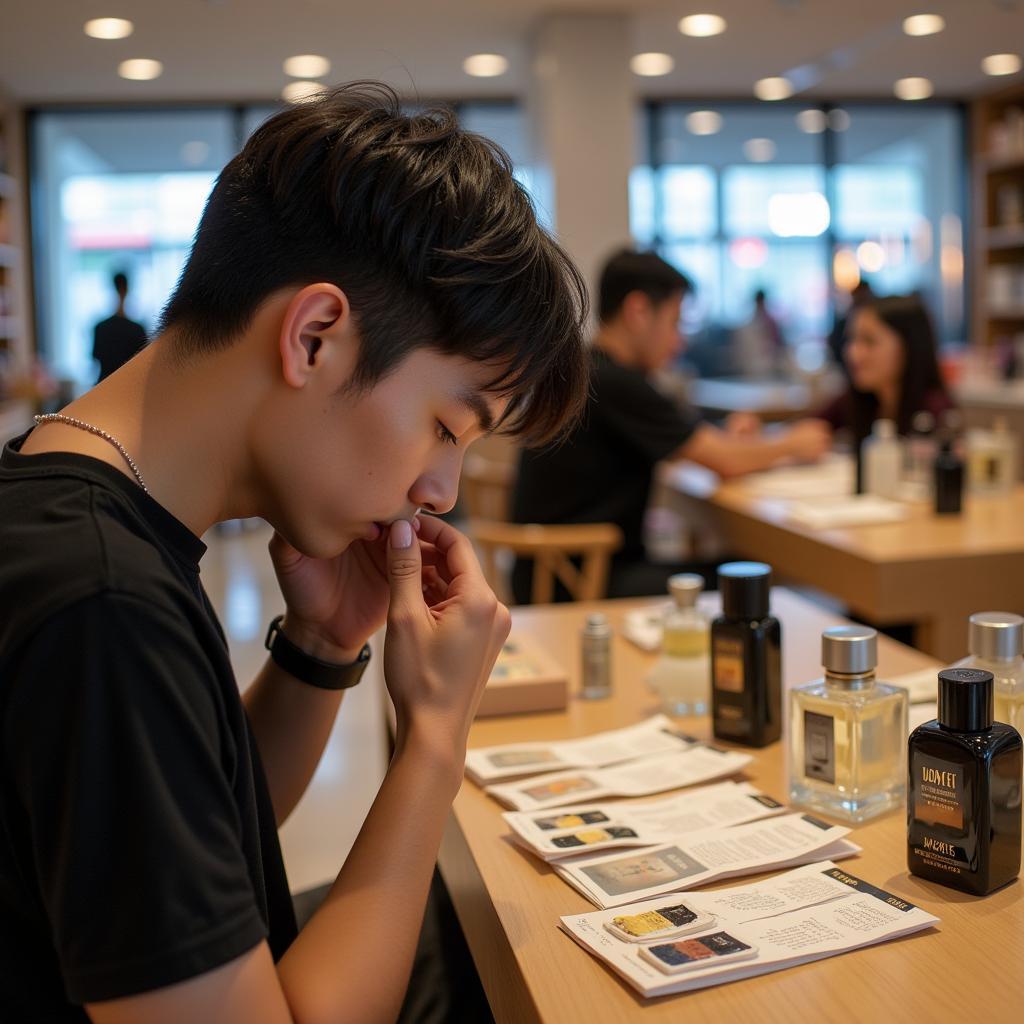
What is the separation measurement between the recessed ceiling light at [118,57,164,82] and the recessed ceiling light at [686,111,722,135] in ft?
12.9

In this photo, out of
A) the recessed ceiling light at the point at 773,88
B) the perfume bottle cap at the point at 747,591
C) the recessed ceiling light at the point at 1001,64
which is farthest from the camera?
the recessed ceiling light at the point at 773,88

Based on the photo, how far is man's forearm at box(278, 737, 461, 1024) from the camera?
80 centimetres

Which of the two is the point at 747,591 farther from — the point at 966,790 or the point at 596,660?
the point at 966,790

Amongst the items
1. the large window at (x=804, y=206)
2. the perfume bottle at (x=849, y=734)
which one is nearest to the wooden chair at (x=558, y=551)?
the perfume bottle at (x=849, y=734)

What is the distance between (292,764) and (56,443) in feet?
1.58

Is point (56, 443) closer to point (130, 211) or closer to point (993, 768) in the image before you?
point (993, 768)

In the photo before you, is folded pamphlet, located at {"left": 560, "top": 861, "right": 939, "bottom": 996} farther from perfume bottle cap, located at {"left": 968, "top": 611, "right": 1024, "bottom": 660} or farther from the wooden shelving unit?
the wooden shelving unit

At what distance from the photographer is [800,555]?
8.78ft

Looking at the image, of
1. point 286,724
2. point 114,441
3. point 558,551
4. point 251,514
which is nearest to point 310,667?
point 286,724

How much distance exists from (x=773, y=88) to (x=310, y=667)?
8.37m

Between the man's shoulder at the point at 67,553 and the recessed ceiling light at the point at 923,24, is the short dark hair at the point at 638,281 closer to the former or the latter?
the man's shoulder at the point at 67,553

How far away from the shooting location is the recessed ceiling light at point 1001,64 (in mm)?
7891

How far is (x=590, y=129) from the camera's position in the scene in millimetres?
6609

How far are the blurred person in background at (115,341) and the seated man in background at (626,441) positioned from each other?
1.91 meters
